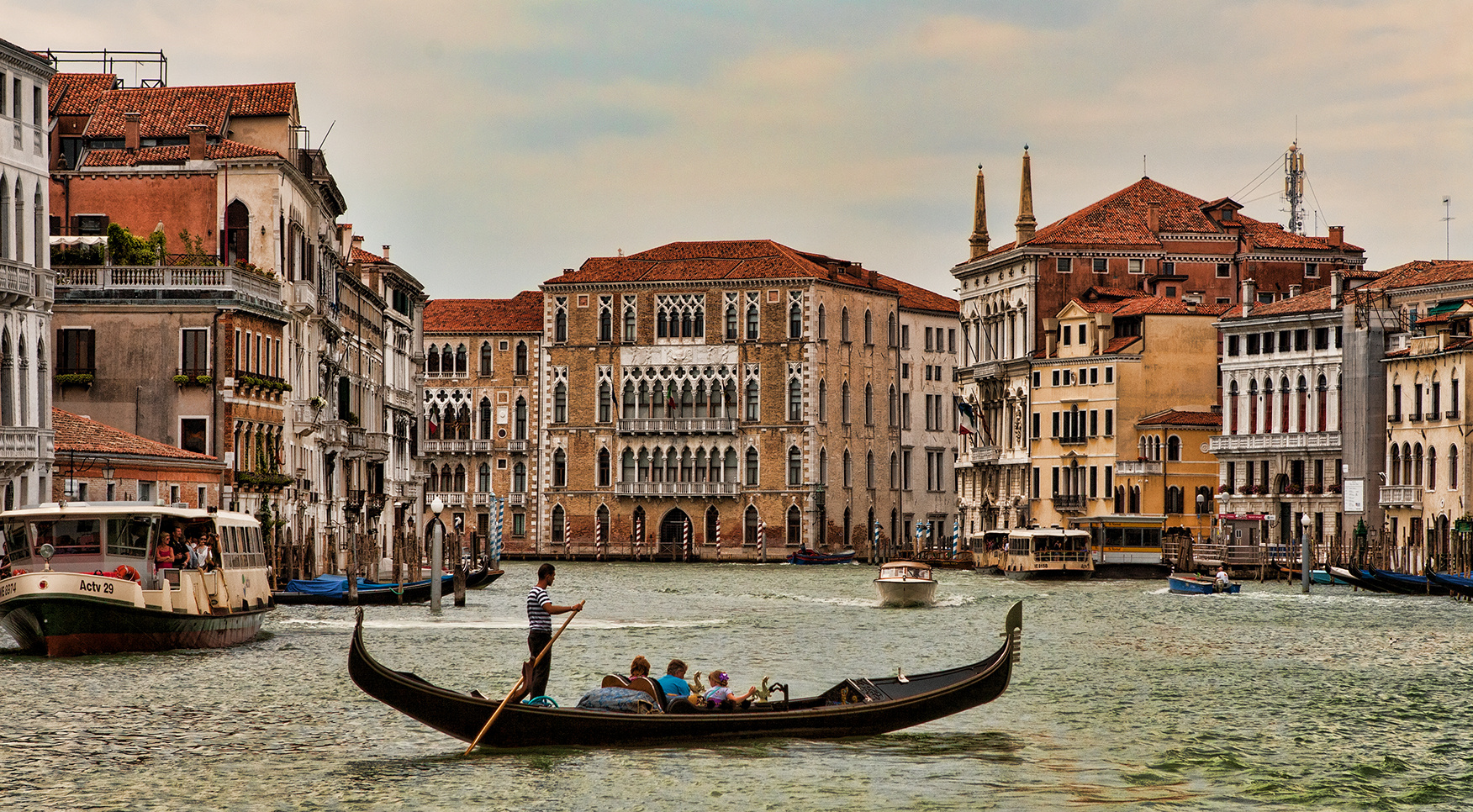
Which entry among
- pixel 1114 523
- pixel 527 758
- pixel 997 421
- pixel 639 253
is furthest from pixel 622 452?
pixel 527 758

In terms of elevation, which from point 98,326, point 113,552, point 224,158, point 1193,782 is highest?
point 224,158

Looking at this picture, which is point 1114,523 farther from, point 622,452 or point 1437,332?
point 622,452

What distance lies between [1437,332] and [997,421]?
81.4ft

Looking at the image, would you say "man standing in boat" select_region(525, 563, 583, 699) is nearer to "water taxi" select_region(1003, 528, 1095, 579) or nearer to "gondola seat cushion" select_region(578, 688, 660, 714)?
"gondola seat cushion" select_region(578, 688, 660, 714)

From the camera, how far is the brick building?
8388 centimetres

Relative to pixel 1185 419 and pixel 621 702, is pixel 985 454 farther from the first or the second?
pixel 621 702

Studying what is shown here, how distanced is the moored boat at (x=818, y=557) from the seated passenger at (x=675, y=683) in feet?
202

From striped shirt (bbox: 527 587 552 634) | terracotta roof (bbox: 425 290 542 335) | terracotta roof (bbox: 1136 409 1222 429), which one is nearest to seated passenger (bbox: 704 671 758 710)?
striped shirt (bbox: 527 587 552 634)

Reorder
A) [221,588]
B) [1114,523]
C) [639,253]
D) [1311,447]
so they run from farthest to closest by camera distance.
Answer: [639,253] → [1114,523] → [1311,447] → [221,588]

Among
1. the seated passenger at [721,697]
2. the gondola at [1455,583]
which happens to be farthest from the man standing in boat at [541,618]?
the gondola at [1455,583]

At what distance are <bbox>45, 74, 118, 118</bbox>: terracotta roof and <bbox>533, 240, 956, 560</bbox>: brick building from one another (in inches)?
1531

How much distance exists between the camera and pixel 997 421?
81.5 metres

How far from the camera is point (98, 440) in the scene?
35.4m

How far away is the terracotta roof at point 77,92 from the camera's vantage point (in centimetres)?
4672
